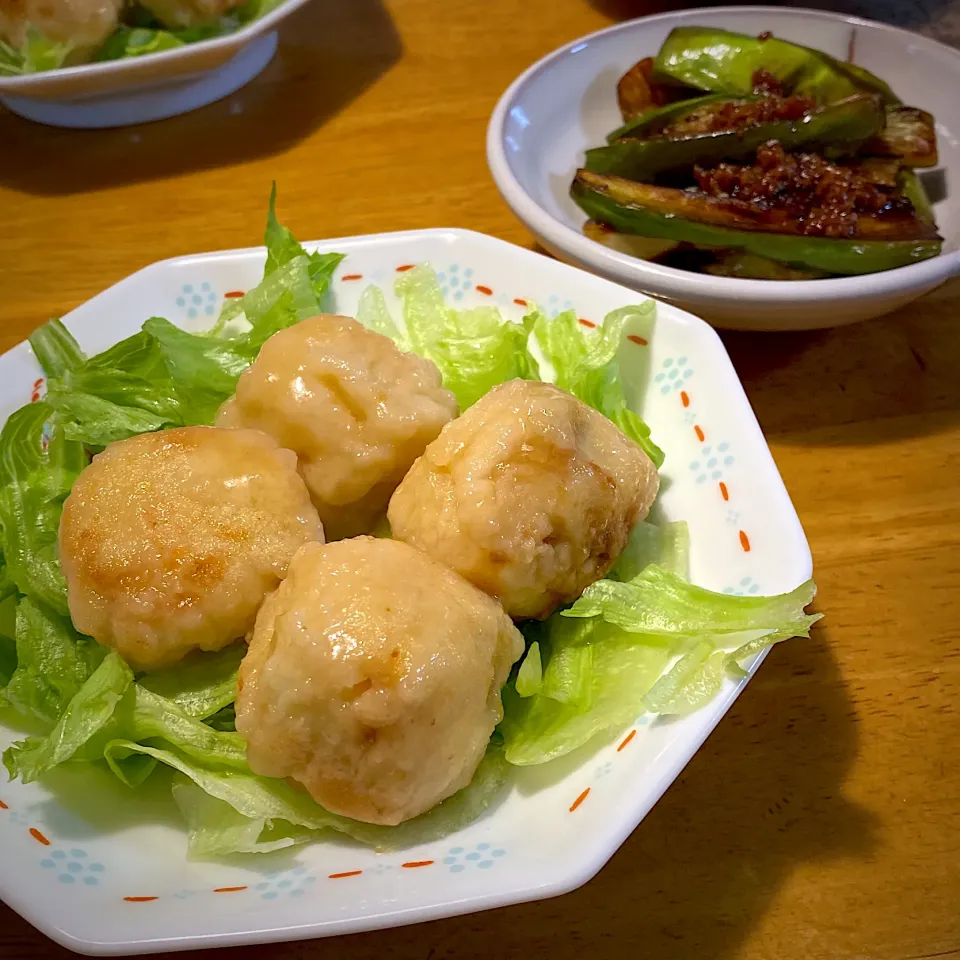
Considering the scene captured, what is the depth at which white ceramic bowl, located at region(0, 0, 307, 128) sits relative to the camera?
220cm

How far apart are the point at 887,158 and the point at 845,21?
54 cm

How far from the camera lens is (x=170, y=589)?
1053 millimetres

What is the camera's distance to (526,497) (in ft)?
3.46

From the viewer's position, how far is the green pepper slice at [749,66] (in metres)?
2.07

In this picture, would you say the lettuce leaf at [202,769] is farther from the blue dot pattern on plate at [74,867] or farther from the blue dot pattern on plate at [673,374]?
the blue dot pattern on plate at [673,374]

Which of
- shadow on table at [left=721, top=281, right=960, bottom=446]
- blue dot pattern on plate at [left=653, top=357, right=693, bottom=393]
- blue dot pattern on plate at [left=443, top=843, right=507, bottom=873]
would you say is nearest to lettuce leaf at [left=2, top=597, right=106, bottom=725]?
blue dot pattern on plate at [left=443, top=843, right=507, bottom=873]

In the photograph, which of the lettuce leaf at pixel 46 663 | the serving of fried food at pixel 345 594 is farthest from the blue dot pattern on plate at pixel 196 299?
the lettuce leaf at pixel 46 663

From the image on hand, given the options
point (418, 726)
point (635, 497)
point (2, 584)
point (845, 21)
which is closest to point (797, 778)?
point (635, 497)

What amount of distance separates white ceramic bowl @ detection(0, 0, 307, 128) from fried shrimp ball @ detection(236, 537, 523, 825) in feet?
5.94

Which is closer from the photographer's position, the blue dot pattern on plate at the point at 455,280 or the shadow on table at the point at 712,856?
the shadow on table at the point at 712,856

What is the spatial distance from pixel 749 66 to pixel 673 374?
3.98 ft

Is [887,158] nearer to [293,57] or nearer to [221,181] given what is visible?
[221,181]

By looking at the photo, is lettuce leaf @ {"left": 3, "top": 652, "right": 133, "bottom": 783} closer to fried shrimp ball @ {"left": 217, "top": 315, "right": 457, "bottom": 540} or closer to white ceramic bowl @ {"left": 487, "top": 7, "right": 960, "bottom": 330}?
fried shrimp ball @ {"left": 217, "top": 315, "right": 457, "bottom": 540}

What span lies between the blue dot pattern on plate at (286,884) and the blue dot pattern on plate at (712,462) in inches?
→ 28.5
